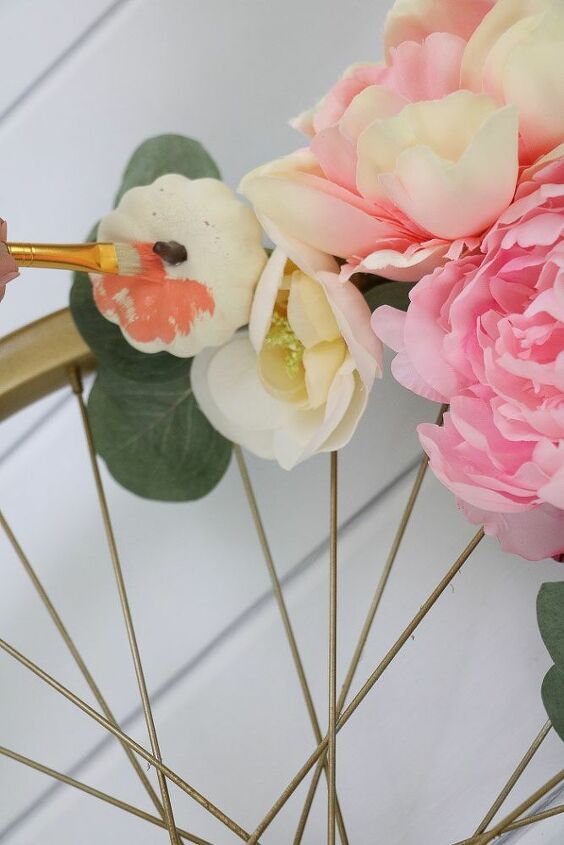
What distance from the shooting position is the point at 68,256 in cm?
27

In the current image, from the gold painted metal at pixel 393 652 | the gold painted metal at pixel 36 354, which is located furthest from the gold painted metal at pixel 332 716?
the gold painted metal at pixel 36 354

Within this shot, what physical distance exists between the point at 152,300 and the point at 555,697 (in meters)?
0.17

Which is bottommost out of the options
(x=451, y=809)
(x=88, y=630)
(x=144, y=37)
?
(x=451, y=809)

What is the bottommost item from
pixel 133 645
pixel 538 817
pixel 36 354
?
pixel 538 817

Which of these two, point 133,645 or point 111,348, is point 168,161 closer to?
point 111,348

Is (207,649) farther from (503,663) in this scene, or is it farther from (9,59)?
(9,59)

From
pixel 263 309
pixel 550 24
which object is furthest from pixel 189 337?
pixel 550 24

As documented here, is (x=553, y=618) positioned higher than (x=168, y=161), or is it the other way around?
(x=168, y=161)

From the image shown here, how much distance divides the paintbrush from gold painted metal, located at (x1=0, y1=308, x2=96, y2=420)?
0.07m

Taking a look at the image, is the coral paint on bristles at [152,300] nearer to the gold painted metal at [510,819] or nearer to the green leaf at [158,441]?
the green leaf at [158,441]

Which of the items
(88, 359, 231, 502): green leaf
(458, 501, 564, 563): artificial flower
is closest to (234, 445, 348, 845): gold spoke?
(88, 359, 231, 502): green leaf

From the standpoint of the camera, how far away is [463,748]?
32 cm

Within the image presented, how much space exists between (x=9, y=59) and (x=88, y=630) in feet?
0.88

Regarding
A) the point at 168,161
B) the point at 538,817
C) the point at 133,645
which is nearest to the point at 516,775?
the point at 538,817
